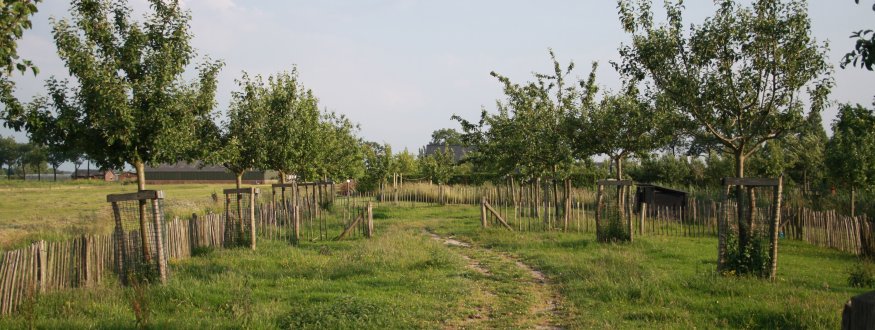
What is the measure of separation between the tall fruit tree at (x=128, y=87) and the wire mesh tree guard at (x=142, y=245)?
0.95 meters

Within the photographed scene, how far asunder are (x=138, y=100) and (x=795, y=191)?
2752cm

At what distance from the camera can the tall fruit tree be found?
1027cm

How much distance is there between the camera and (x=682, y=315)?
8000 millimetres

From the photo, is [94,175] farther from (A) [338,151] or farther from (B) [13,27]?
(B) [13,27]

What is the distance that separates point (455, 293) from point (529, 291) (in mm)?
1369

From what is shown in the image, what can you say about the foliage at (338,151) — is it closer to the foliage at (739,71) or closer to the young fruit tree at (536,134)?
the young fruit tree at (536,134)

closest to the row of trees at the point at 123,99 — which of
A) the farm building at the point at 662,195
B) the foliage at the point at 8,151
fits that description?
the farm building at the point at 662,195

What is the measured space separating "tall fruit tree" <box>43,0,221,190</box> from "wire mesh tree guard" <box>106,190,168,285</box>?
951mm

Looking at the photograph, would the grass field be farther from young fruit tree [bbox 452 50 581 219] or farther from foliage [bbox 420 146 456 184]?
foliage [bbox 420 146 456 184]

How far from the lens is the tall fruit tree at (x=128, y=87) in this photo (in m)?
10.3

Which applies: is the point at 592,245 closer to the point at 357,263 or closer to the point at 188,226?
the point at 357,263

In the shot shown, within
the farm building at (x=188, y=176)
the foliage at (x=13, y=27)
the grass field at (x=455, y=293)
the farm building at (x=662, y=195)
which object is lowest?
the grass field at (x=455, y=293)

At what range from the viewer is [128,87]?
416 inches

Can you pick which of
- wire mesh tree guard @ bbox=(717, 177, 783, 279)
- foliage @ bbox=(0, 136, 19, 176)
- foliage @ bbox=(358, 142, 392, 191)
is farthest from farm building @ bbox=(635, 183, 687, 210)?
foliage @ bbox=(0, 136, 19, 176)
